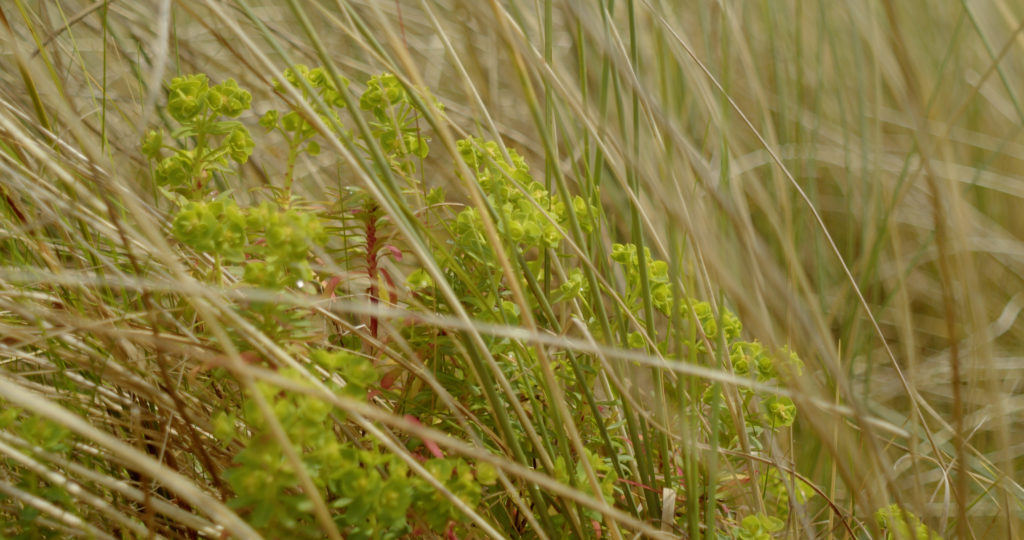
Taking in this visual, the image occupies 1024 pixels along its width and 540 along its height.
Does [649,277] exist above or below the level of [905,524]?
above

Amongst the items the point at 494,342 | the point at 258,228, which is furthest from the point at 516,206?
the point at 258,228

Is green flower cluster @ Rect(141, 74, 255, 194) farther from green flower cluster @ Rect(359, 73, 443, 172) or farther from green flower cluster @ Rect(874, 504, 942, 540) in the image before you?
green flower cluster @ Rect(874, 504, 942, 540)

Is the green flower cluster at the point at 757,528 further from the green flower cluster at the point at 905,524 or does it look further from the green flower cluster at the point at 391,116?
the green flower cluster at the point at 391,116

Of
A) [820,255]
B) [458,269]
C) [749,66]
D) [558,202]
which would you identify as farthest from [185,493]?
[820,255]

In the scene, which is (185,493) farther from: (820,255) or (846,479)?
(820,255)

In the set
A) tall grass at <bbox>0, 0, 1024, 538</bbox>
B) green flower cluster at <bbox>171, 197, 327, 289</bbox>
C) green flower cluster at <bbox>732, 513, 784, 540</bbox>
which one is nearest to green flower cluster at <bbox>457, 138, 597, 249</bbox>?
tall grass at <bbox>0, 0, 1024, 538</bbox>

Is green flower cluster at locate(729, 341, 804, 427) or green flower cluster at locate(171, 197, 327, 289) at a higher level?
green flower cluster at locate(171, 197, 327, 289)

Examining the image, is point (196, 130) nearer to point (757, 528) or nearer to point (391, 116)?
point (391, 116)

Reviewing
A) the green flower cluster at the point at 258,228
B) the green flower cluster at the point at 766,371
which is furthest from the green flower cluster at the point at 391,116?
the green flower cluster at the point at 766,371

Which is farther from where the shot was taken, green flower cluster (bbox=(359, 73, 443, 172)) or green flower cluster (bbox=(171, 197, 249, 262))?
green flower cluster (bbox=(359, 73, 443, 172))
